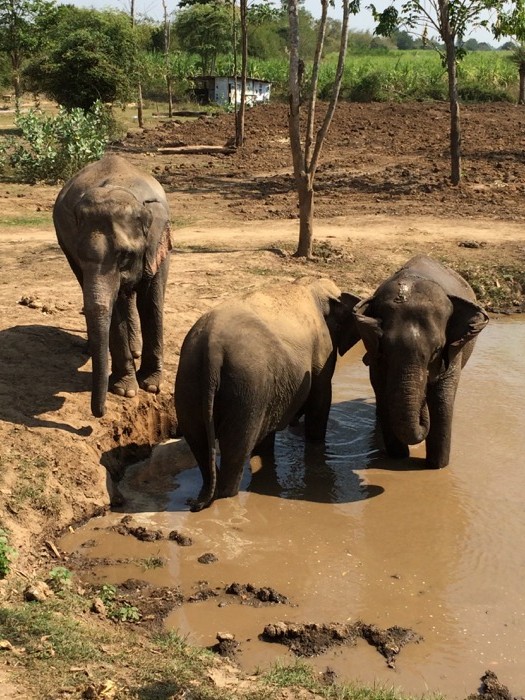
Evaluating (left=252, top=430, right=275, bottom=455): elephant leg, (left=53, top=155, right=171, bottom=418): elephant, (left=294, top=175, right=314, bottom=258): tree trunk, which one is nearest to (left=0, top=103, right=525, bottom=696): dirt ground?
(left=294, top=175, right=314, bottom=258): tree trunk

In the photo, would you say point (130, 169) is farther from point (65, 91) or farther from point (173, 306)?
point (65, 91)

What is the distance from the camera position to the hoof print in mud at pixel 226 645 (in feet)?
15.8

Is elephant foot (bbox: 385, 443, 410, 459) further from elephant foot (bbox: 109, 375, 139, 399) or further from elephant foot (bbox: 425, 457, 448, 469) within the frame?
elephant foot (bbox: 109, 375, 139, 399)

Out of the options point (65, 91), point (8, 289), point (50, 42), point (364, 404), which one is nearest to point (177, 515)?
point (364, 404)

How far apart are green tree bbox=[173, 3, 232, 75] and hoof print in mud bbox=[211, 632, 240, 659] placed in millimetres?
38586

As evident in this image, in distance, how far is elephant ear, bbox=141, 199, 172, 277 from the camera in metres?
7.20

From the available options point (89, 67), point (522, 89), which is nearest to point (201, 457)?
point (89, 67)

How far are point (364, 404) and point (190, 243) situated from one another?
5504 mm

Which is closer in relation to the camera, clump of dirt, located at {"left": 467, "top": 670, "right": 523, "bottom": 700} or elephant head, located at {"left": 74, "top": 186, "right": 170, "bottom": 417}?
clump of dirt, located at {"left": 467, "top": 670, "right": 523, "bottom": 700}

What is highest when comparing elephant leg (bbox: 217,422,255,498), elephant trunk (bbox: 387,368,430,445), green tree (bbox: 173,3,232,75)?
green tree (bbox: 173,3,232,75)

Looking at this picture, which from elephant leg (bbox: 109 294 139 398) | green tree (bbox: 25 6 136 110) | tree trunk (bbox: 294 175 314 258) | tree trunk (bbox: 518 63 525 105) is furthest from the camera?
tree trunk (bbox: 518 63 525 105)

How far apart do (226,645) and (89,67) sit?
2169cm

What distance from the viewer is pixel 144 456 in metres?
7.40

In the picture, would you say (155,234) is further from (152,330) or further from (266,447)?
(266,447)
